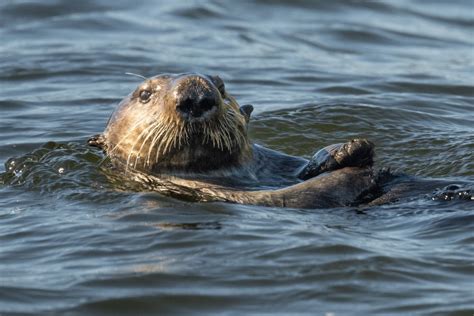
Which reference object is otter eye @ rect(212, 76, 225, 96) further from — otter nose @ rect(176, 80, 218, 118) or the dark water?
the dark water

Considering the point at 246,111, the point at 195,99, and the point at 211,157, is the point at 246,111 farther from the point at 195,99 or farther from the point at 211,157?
the point at 195,99

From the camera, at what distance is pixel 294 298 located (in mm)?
5957

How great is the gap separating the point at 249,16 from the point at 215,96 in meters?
9.82

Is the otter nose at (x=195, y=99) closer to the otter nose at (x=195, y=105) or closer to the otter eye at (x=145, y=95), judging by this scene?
the otter nose at (x=195, y=105)

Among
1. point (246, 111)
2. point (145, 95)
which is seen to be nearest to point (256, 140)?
point (246, 111)

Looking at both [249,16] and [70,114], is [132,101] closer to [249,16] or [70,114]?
[70,114]

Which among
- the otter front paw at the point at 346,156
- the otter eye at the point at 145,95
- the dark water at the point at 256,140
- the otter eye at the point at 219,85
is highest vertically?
the otter eye at the point at 219,85

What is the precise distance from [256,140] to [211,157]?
2462 mm

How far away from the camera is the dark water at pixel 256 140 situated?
20.1 ft

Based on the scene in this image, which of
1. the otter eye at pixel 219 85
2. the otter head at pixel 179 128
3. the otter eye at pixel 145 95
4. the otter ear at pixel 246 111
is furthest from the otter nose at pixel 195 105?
the otter ear at pixel 246 111

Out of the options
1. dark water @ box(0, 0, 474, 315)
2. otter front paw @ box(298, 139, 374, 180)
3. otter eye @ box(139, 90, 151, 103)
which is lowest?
dark water @ box(0, 0, 474, 315)

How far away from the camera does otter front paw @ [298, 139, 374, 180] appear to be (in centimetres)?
772

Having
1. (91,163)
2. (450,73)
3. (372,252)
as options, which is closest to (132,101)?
(91,163)

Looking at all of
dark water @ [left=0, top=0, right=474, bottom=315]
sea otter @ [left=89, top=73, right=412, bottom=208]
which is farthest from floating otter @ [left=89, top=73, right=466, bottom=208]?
dark water @ [left=0, top=0, right=474, bottom=315]
